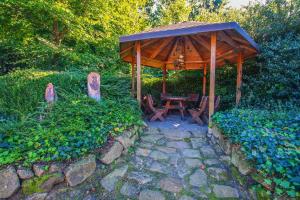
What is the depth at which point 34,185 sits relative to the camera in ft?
6.85

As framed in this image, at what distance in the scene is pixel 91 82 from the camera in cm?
385

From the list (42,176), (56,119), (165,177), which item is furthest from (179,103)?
(42,176)

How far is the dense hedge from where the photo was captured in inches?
88.7

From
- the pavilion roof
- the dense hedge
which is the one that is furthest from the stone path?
the pavilion roof

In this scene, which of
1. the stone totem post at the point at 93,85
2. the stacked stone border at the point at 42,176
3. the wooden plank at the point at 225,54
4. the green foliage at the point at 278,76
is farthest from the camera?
the wooden plank at the point at 225,54

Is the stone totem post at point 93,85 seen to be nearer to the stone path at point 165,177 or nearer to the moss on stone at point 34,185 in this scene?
the stone path at point 165,177

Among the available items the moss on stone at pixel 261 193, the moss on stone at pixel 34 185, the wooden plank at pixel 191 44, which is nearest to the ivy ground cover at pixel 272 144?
the moss on stone at pixel 261 193

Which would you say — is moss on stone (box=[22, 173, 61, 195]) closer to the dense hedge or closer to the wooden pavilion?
the dense hedge

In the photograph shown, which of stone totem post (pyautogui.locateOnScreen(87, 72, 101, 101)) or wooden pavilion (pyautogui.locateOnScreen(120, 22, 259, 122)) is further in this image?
stone totem post (pyautogui.locateOnScreen(87, 72, 101, 101))

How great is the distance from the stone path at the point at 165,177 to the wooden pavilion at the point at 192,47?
4.24 ft

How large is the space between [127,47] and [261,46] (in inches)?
160

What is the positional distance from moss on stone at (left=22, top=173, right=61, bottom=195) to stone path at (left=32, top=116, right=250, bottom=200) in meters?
0.21

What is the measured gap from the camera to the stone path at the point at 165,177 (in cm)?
216

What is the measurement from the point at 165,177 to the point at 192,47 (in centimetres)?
496
